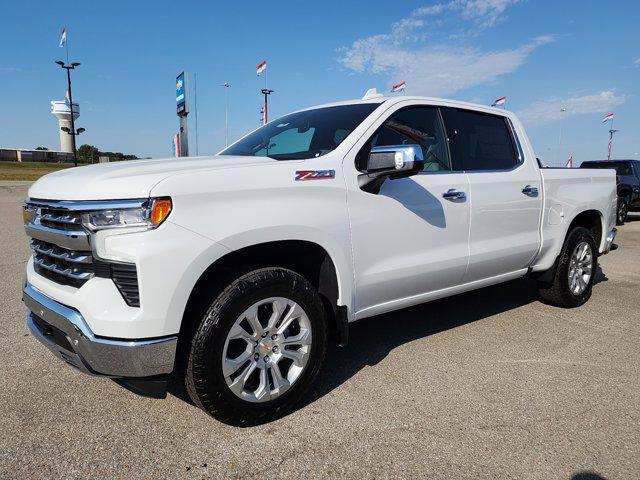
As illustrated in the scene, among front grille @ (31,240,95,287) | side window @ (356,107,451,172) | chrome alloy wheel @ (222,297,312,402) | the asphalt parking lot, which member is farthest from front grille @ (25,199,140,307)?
side window @ (356,107,451,172)

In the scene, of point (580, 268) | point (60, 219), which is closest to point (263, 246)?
point (60, 219)

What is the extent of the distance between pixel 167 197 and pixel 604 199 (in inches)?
187

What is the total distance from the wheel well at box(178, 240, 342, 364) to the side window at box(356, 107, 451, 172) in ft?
2.95

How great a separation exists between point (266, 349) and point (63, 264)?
1.16m

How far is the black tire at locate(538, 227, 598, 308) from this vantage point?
4.66 m

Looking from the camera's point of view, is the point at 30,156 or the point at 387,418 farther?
the point at 30,156

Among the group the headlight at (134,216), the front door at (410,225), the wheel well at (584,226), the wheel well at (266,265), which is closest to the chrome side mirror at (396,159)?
the front door at (410,225)

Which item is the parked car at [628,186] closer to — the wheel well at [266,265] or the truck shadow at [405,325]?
the truck shadow at [405,325]

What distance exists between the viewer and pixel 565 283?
4.71 metres

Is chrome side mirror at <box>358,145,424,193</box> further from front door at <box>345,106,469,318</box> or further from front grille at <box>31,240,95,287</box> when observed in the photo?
front grille at <box>31,240,95,287</box>

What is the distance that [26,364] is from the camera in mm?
3340

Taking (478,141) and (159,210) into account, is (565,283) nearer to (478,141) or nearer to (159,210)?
(478,141)

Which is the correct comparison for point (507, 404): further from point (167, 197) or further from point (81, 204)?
point (81, 204)

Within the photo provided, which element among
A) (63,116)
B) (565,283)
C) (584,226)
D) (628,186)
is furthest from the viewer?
(63,116)
